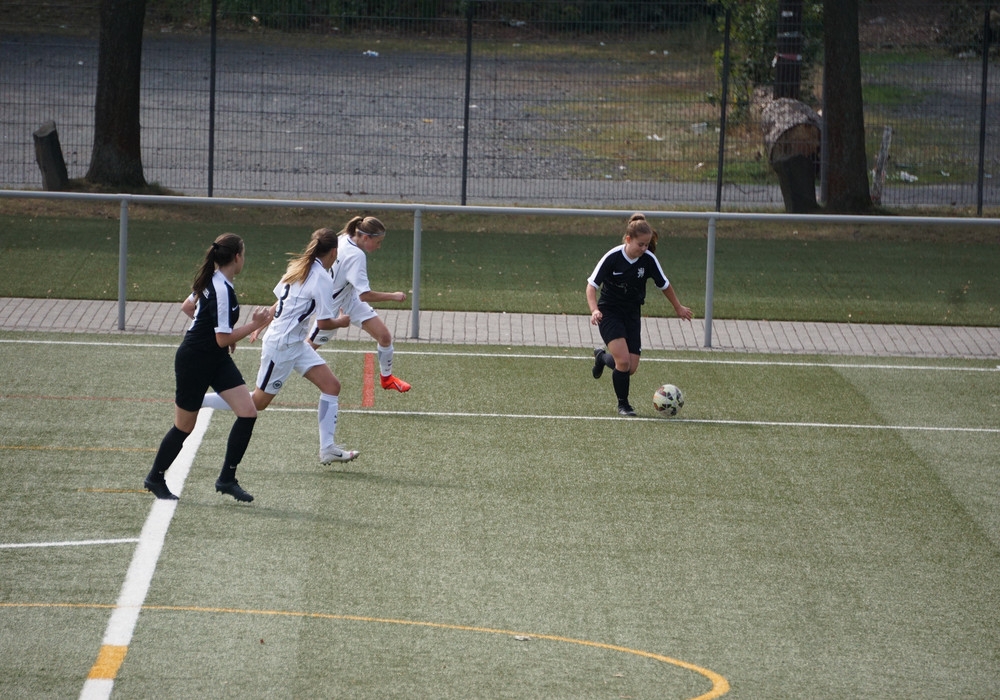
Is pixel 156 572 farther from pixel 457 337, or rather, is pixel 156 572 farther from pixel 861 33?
pixel 861 33

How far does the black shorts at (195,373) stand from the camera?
329 inches

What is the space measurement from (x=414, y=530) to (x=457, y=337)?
7023 mm

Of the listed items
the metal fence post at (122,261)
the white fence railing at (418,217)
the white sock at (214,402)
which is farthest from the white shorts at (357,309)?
the metal fence post at (122,261)

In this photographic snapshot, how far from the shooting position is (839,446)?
10.9 meters

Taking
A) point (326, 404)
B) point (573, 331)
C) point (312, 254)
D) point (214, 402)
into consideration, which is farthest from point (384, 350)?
point (573, 331)

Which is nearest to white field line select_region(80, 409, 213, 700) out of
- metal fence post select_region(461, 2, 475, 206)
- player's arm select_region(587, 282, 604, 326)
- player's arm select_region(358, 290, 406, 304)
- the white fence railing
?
player's arm select_region(358, 290, 406, 304)

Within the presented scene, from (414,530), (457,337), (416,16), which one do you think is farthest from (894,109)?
(414,530)

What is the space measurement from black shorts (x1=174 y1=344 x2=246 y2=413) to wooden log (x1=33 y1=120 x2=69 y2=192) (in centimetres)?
1337

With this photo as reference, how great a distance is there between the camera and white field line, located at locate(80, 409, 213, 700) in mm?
6043

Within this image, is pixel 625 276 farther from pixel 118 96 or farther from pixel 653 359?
pixel 118 96

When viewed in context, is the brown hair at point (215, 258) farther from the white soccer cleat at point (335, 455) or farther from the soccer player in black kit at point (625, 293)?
the soccer player in black kit at point (625, 293)

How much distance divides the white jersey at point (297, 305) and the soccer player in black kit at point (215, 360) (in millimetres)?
686

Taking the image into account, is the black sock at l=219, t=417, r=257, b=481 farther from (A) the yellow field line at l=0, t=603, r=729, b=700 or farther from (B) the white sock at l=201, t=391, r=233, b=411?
(A) the yellow field line at l=0, t=603, r=729, b=700

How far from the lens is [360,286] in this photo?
11211 millimetres
